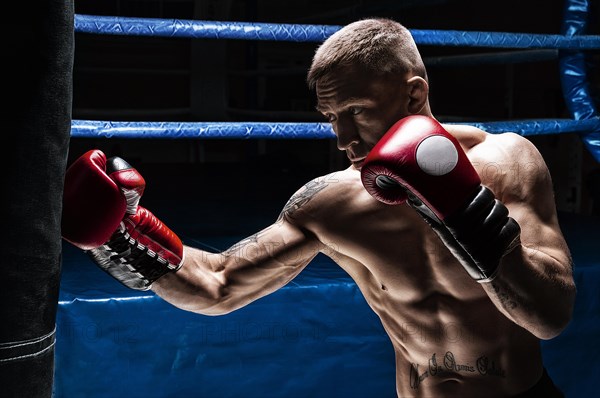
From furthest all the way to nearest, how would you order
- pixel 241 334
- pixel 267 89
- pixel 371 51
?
pixel 267 89 → pixel 241 334 → pixel 371 51

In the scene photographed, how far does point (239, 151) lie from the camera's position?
7.88m

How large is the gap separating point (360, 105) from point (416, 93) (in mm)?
98

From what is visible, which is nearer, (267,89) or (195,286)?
(195,286)

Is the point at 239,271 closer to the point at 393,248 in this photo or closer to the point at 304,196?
the point at 304,196

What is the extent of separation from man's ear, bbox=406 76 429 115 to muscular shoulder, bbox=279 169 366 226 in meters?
0.22

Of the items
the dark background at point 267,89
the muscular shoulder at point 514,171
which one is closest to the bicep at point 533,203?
the muscular shoulder at point 514,171

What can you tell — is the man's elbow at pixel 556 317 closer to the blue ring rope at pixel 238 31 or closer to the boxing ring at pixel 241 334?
the boxing ring at pixel 241 334

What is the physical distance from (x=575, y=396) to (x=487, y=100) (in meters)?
3.84

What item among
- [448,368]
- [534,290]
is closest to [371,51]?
[534,290]

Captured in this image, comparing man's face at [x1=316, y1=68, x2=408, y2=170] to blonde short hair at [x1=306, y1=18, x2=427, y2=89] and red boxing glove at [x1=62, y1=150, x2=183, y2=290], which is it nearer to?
blonde short hair at [x1=306, y1=18, x2=427, y2=89]

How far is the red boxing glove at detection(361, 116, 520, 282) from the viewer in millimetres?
1061

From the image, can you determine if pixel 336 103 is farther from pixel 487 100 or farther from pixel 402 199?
pixel 487 100

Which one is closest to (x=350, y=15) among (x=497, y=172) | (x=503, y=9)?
(x=503, y=9)

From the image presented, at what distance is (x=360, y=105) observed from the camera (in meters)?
1.22
